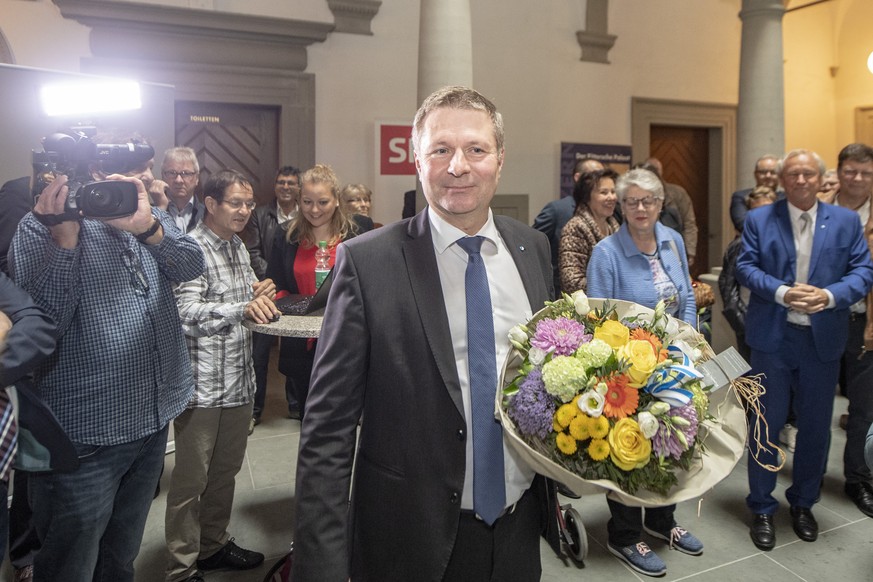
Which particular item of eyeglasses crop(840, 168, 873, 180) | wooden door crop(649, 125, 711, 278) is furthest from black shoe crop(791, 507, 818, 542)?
wooden door crop(649, 125, 711, 278)

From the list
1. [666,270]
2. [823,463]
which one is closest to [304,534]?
[666,270]

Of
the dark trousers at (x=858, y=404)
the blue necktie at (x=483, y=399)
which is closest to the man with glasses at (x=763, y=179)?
the dark trousers at (x=858, y=404)

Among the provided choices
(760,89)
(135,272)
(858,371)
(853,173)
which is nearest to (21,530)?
(135,272)

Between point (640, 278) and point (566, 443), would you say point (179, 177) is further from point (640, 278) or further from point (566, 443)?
point (566, 443)

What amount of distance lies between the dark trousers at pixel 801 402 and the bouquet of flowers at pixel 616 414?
6.32 ft

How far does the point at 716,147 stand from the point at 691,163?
388 mm

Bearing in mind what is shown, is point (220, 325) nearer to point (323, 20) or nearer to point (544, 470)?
point (544, 470)

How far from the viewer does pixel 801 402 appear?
287 centimetres

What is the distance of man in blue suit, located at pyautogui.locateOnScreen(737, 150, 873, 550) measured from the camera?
9.09 ft

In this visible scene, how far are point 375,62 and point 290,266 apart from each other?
176 inches

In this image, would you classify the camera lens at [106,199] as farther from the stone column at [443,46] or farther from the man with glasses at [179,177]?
the stone column at [443,46]

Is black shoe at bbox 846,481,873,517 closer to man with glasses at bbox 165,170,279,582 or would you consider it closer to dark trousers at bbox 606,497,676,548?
dark trousers at bbox 606,497,676,548

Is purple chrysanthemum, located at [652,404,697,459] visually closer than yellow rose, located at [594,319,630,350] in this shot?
Yes

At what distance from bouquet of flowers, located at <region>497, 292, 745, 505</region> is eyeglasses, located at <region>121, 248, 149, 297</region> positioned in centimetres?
111
